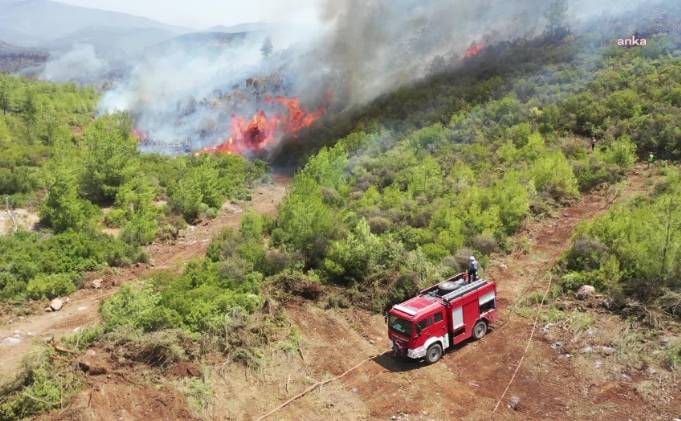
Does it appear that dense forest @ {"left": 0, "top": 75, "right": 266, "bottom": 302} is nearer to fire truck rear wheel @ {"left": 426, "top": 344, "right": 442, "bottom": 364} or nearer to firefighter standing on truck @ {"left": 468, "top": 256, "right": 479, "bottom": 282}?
fire truck rear wheel @ {"left": 426, "top": 344, "right": 442, "bottom": 364}

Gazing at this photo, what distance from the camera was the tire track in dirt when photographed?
37.8 feet

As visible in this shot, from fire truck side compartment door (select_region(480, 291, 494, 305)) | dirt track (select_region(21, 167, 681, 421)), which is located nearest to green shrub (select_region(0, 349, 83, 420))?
dirt track (select_region(21, 167, 681, 421))

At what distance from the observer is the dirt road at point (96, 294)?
1466 centimetres

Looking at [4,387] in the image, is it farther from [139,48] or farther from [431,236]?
[139,48]

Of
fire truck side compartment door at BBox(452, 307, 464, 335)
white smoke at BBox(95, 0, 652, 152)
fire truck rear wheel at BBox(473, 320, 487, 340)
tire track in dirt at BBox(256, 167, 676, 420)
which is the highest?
white smoke at BBox(95, 0, 652, 152)

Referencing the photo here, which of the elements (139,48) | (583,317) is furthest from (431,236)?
(139,48)

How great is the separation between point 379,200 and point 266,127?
20.9m

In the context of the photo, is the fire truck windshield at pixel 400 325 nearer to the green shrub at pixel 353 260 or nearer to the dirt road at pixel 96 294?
the green shrub at pixel 353 260

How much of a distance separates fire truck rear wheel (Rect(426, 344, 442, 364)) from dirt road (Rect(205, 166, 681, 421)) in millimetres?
175

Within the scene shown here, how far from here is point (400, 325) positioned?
13.2 meters

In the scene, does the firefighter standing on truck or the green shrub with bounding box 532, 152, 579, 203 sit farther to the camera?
the green shrub with bounding box 532, 152, 579, 203

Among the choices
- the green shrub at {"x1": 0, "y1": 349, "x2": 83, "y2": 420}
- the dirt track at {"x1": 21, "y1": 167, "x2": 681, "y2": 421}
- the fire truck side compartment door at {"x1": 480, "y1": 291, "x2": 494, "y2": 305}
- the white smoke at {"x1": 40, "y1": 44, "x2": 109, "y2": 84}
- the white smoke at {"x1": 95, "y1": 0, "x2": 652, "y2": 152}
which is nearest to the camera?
the green shrub at {"x1": 0, "y1": 349, "x2": 83, "y2": 420}

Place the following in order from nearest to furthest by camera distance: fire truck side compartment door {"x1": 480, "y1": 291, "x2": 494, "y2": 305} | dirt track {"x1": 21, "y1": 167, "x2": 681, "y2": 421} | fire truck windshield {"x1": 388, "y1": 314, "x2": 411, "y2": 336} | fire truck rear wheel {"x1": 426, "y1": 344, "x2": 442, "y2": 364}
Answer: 1. dirt track {"x1": 21, "y1": 167, "x2": 681, "y2": 421}
2. fire truck windshield {"x1": 388, "y1": 314, "x2": 411, "y2": 336}
3. fire truck rear wheel {"x1": 426, "y1": 344, "x2": 442, "y2": 364}
4. fire truck side compartment door {"x1": 480, "y1": 291, "x2": 494, "y2": 305}

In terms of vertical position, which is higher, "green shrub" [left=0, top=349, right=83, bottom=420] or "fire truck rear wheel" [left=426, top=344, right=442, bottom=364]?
"green shrub" [left=0, top=349, right=83, bottom=420]
